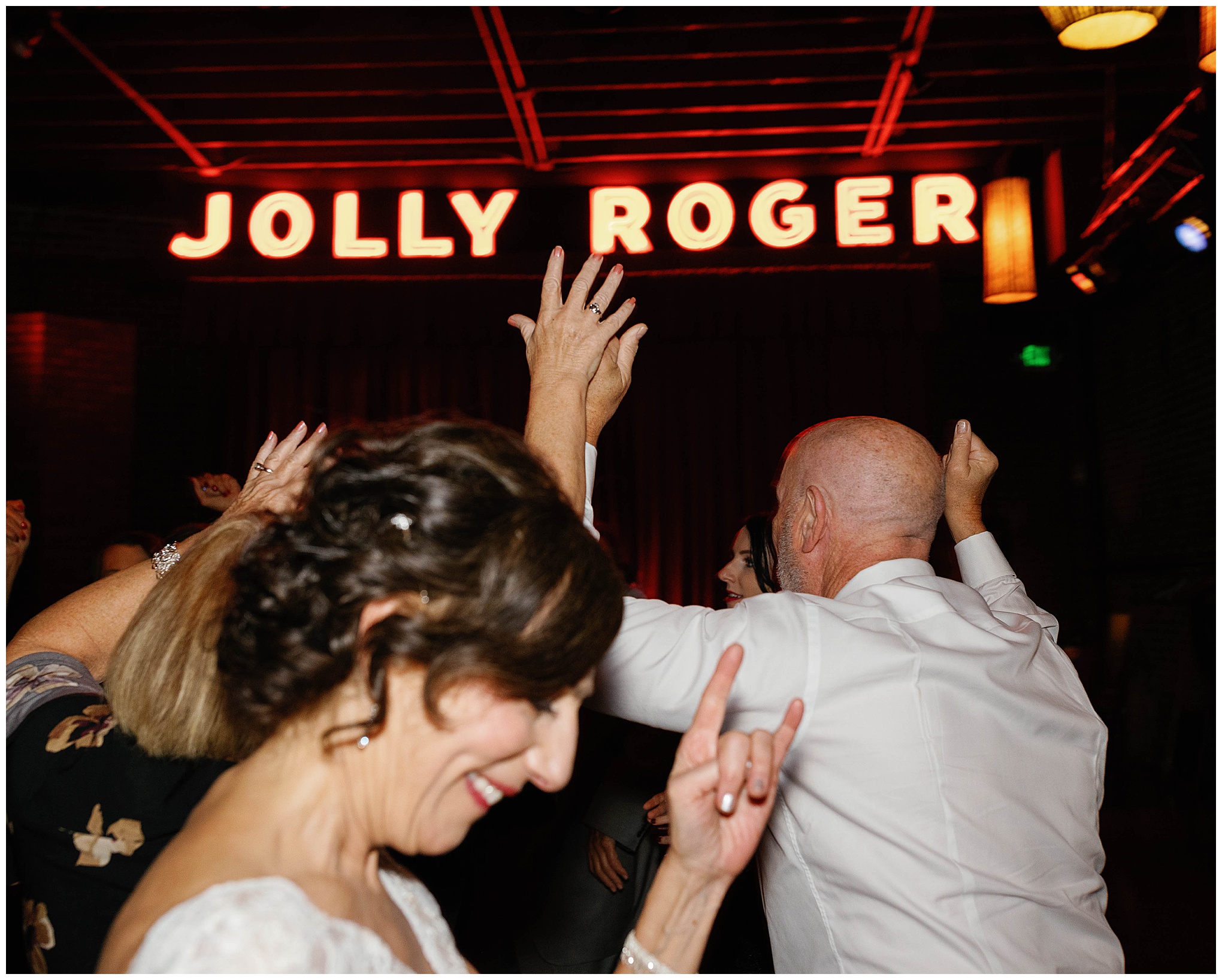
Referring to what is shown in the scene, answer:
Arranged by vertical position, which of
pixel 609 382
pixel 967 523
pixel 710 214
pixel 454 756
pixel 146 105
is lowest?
pixel 454 756

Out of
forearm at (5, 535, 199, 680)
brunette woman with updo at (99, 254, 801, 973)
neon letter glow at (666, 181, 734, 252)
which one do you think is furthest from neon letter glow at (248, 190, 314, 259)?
brunette woman with updo at (99, 254, 801, 973)

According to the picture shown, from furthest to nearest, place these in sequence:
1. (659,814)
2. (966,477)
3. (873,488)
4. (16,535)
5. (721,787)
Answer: (659,814), (16,535), (966,477), (873,488), (721,787)

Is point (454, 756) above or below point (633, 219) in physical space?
below

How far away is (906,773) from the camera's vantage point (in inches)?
56.3

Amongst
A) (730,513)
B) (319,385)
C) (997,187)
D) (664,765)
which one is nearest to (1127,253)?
(997,187)

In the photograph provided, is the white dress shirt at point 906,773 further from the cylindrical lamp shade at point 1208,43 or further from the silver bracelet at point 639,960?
the cylindrical lamp shade at point 1208,43

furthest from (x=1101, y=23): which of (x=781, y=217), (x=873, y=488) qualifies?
(x=781, y=217)

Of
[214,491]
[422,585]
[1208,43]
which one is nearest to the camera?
[422,585]

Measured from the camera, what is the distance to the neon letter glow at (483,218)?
639 centimetres

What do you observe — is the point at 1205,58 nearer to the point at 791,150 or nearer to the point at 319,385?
the point at 791,150

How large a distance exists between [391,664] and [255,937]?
0.83ft

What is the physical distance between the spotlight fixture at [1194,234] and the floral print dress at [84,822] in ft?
16.9

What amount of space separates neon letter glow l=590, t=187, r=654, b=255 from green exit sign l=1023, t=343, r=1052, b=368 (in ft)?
11.7

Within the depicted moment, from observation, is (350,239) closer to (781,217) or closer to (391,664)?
(781,217)
